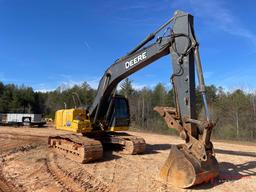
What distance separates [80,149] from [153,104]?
145ft

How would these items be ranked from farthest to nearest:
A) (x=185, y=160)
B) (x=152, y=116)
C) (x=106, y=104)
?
(x=152, y=116) < (x=106, y=104) < (x=185, y=160)

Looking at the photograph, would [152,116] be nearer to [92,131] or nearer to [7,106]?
[7,106]

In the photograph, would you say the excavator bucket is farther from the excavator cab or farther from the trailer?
the trailer

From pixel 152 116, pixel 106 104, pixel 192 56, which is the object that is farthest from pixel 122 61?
pixel 152 116

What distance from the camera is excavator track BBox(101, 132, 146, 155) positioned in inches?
457

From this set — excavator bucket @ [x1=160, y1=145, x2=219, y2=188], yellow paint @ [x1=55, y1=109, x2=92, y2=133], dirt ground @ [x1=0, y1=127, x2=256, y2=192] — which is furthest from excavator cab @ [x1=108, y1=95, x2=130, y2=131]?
excavator bucket @ [x1=160, y1=145, x2=219, y2=188]

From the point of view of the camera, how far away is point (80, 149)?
1018 centimetres

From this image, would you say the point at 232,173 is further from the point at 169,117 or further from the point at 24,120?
the point at 24,120

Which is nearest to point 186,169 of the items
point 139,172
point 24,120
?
point 139,172

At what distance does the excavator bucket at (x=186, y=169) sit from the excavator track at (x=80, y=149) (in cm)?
321

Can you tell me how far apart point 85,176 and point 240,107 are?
2792cm

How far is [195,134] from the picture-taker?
7.46 metres

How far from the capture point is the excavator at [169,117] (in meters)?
7.03

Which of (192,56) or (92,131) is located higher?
(192,56)
